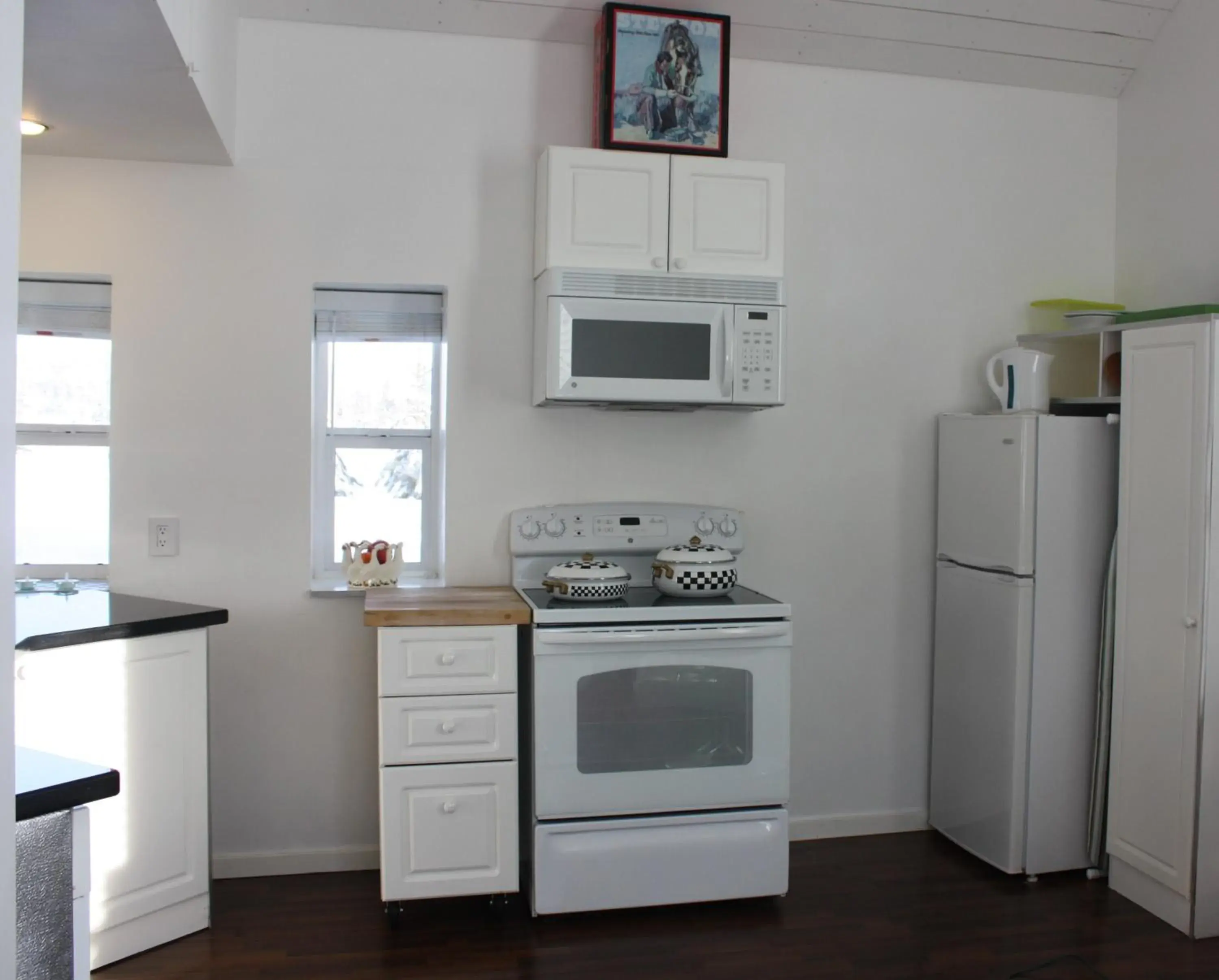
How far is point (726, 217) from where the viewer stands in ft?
9.96

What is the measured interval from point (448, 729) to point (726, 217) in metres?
1.59

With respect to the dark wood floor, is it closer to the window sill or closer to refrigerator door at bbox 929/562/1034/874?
refrigerator door at bbox 929/562/1034/874

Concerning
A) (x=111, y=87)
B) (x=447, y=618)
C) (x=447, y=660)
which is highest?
(x=111, y=87)

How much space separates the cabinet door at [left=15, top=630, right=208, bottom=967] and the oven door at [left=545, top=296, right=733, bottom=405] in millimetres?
1187

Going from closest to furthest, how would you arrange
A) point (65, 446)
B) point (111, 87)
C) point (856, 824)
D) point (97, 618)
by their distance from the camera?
point (111, 87), point (97, 618), point (65, 446), point (856, 824)

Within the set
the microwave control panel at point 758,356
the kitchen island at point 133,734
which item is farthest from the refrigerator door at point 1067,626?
the kitchen island at point 133,734

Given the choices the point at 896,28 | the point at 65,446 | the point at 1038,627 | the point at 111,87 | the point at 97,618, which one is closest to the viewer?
the point at 111,87

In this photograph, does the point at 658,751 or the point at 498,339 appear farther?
the point at 498,339

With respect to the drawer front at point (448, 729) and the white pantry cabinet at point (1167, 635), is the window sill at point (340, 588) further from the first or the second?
the white pantry cabinet at point (1167, 635)

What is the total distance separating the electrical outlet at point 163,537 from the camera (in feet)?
10.0

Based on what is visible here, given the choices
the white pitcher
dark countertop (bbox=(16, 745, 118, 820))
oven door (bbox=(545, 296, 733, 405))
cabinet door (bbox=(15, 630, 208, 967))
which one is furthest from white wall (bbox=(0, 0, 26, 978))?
the white pitcher

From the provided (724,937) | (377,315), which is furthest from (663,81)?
(724,937)

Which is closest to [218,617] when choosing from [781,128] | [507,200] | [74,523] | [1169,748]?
[74,523]

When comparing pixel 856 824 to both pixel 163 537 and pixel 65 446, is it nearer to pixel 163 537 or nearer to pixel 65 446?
pixel 163 537
